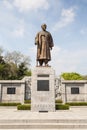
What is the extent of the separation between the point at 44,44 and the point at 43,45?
0.11m

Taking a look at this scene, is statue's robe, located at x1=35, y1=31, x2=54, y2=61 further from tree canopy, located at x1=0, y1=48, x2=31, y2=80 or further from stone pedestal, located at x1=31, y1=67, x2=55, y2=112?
tree canopy, located at x1=0, y1=48, x2=31, y2=80

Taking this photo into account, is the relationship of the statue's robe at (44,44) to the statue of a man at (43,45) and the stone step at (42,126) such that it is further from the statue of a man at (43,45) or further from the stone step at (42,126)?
the stone step at (42,126)

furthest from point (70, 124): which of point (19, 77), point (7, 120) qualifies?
point (19, 77)

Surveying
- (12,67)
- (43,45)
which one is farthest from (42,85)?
(12,67)

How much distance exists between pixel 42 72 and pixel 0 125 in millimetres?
6339

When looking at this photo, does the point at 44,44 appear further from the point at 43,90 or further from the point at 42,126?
the point at 42,126

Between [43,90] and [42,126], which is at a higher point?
[43,90]

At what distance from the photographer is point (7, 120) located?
9.30 m

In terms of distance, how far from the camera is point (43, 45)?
1523 cm

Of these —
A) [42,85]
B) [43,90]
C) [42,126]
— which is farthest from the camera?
[42,85]

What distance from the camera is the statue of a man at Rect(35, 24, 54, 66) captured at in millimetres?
15035

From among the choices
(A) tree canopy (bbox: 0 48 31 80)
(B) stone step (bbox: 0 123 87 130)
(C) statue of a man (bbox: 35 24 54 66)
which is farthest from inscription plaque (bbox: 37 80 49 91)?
(A) tree canopy (bbox: 0 48 31 80)

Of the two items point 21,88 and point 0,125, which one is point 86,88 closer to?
point 21,88

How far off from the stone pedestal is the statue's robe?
3.33 ft
